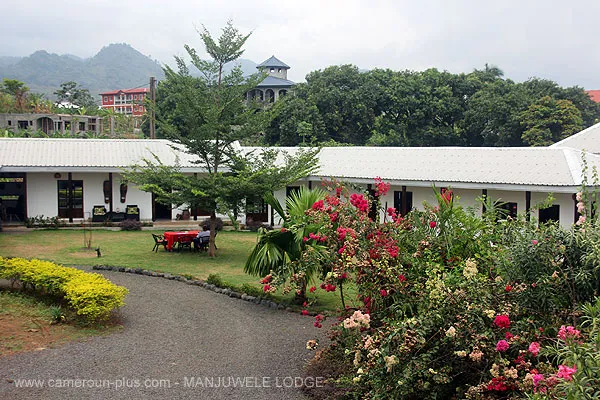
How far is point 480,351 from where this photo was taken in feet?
20.9

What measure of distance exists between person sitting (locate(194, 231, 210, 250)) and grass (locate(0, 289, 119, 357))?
743 cm

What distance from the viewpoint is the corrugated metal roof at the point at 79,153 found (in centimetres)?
2447

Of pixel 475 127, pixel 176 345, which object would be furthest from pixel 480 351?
pixel 475 127

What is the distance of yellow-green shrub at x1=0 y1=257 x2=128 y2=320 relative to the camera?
10656mm

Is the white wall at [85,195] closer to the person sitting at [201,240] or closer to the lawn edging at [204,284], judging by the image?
the person sitting at [201,240]

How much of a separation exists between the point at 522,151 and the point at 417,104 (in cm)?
2647

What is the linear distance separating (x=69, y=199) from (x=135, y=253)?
26.2ft

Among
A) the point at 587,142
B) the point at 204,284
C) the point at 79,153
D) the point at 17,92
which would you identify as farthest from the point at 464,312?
the point at 17,92

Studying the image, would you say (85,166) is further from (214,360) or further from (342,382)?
(342,382)

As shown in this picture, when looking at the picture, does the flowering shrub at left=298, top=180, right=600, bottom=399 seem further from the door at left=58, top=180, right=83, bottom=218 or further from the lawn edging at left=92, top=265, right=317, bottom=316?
the door at left=58, top=180, right=83, bottom=218

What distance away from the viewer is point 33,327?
10.5m

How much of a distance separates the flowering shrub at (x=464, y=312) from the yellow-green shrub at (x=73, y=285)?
15.0 ft

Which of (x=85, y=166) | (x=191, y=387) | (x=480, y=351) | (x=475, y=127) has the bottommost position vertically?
(x=191, y=387)

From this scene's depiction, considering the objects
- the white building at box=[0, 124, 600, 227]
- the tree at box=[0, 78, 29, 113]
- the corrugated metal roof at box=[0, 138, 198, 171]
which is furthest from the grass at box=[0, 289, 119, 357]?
the tree at box=[0, 78, 29, 113]
